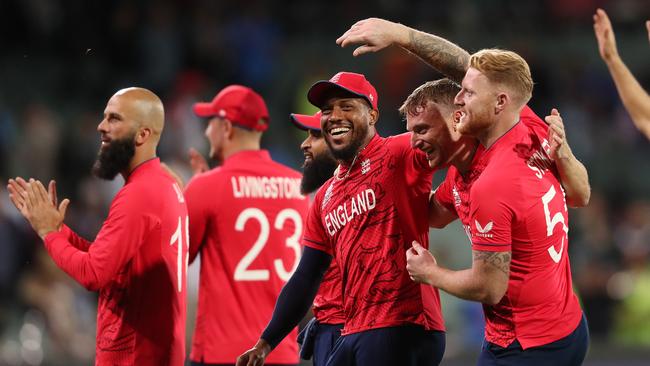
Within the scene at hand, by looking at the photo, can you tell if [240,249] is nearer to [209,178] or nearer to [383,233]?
[209,178]

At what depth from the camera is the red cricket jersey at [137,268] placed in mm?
5668

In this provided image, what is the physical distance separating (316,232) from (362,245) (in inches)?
16.3

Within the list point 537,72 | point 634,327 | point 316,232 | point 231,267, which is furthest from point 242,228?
point 537,72

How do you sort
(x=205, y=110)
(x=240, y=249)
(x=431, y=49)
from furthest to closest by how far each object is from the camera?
1. (x=205, y=110)
2. (x=240, y=249)
3. (x=431, y=49)

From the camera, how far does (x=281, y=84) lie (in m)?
15.2

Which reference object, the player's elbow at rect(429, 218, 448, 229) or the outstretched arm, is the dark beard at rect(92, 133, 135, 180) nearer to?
the player's elbow at rect(429, 218, 448, 229)

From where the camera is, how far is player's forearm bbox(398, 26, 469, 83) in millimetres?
5629

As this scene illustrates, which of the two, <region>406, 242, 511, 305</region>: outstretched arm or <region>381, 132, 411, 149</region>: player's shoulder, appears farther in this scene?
<region>381, 132, 411, 149</region>: player's shoulder

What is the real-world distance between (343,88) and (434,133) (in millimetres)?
558

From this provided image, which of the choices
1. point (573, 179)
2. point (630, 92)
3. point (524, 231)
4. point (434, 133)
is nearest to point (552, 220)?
point (524, 231)

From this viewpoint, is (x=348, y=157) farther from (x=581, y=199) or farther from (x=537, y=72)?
(x=537, y=72)

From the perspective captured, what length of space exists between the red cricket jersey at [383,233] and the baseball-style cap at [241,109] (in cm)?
213

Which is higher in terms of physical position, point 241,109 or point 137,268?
point 241,109

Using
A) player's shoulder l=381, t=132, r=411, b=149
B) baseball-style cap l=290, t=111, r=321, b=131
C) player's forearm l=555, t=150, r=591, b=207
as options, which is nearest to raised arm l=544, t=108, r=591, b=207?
player's forearm l=555, t=150, r=591, b=207
